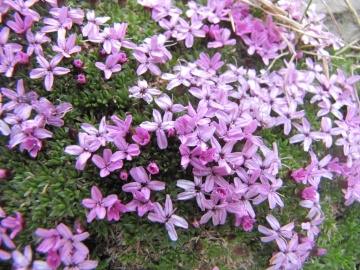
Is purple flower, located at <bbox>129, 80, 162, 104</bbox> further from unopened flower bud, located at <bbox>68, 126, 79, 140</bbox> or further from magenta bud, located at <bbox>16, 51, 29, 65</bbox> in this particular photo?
magenta bud, located at <bbox>16, 51, 29, 65</bbox>

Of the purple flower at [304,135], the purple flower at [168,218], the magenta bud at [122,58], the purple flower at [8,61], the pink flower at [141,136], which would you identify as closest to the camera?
the purple flower at [168,218]

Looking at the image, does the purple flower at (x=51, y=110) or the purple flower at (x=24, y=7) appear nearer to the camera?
the purple flower at (x=51, y=110)

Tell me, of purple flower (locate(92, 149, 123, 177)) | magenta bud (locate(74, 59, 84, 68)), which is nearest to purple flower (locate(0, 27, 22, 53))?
magenta bud (locate(74, 59, 84, 68))

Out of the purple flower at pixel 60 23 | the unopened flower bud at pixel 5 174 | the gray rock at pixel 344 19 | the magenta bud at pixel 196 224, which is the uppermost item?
the gray rock at pixel 344 19

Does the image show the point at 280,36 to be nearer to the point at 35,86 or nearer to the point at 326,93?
the point at 326,93

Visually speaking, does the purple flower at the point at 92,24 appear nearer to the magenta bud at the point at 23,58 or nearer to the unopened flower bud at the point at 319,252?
the magenta bud at the point at 23,58

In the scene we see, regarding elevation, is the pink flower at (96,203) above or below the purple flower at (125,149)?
below

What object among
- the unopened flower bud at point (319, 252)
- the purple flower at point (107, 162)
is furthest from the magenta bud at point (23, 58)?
the unopened flower bud at point (319, 252)
